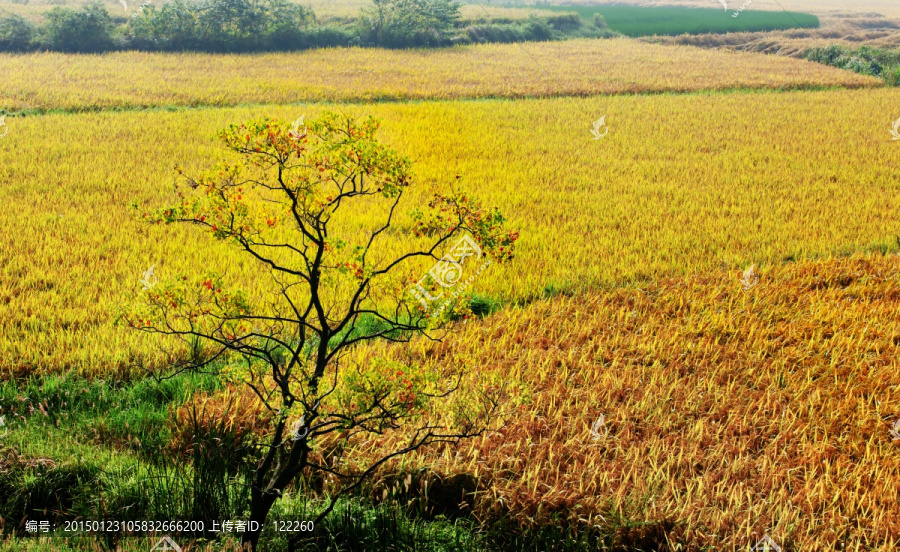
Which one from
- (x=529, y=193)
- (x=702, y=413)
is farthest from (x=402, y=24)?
(x=702, y=413)

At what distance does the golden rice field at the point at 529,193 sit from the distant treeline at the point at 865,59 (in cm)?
948

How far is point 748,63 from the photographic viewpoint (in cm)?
2812

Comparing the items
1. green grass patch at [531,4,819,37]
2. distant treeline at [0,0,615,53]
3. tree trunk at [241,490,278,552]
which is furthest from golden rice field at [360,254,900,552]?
green grass patch at [531,4,819,37]

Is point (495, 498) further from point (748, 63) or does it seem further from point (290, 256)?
point (748, 63)

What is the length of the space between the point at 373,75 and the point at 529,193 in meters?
13.3

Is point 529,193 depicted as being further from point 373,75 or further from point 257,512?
point 373,75

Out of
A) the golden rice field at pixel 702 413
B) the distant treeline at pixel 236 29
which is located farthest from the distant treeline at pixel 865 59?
the golden rice field at pixel 702 413

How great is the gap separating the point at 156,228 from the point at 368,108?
8778mm

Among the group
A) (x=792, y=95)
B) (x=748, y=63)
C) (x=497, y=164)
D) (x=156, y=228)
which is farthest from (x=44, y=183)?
(x=748, y=63)

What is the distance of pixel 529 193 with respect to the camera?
9297 mm

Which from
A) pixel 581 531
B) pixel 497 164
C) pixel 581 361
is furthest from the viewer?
pixel 497 164

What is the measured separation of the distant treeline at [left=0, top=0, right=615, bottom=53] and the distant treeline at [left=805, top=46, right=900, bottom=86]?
13.9 metres

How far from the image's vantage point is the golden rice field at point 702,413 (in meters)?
3.06

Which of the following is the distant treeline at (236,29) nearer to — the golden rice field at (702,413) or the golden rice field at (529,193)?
the golden rice field at (529,193)
